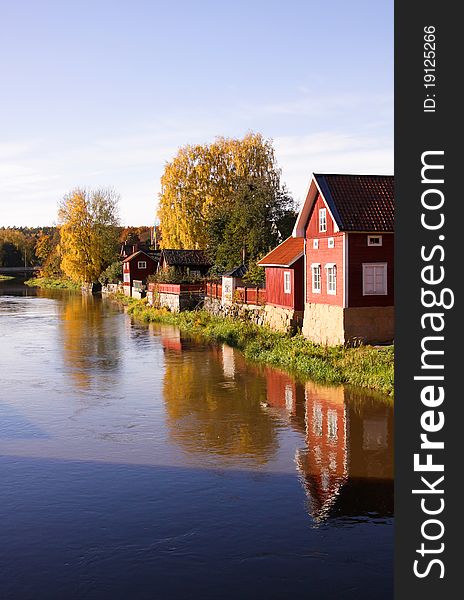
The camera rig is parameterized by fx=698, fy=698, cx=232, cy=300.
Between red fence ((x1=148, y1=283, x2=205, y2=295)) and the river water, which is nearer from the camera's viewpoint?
the river water

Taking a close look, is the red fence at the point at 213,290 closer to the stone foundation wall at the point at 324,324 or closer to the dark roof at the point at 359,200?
the stone foundation wall at the point at 324,324

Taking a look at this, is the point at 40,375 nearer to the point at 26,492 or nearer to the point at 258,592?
the point at 26,492

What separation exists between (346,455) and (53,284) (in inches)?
3442

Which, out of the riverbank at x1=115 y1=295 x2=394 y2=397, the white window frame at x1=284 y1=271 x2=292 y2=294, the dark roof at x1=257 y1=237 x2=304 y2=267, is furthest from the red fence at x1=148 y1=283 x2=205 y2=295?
the white window frame at x1=284 y1=271 x2=292 y2=294

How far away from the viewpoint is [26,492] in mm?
14352

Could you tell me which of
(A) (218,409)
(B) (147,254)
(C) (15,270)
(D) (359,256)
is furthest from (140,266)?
(C) (15,270)

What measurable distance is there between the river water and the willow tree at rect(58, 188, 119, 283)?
2234 inches

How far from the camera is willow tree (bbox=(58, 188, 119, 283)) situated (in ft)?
272

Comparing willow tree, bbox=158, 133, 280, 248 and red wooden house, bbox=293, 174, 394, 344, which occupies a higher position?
willow tree, bbox=158, 133, 280, 248

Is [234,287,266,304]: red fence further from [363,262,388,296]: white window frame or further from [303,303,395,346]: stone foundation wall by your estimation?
[363,262,388,296]: white window frame

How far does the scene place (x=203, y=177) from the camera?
66.4 m

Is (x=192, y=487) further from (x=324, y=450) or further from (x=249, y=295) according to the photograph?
(x=249, y=295)

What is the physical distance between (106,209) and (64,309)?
2907 centimetres

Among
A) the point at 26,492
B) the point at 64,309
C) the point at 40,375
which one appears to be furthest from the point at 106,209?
the point at 26,492
